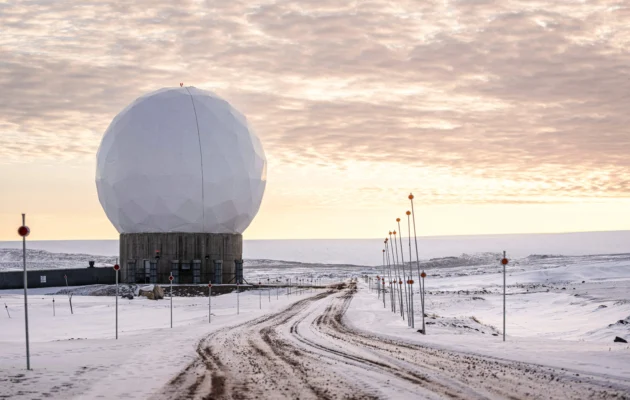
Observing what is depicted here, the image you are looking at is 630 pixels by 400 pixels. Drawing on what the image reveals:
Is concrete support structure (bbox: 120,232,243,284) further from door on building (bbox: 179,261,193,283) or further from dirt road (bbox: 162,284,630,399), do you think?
dirt road (bbox: 162,284,630,399)

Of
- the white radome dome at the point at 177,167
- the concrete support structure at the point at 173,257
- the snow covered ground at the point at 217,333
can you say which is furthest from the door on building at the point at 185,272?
the snow covered ground at the point at 217,333

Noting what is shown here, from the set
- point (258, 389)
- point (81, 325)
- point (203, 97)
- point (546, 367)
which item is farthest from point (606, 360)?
point (203, 97)

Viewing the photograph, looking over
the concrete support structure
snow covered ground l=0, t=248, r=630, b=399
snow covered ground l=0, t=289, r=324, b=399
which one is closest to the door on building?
the concrete support structure

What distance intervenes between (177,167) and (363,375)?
164 feet

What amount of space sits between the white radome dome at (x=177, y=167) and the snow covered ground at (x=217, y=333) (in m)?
8.14

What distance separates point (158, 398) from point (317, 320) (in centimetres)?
2384

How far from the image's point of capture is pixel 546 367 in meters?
17.1

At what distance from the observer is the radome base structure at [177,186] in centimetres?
6450

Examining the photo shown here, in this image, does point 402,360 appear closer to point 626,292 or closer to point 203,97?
point 626,292

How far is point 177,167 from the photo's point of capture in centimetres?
6419

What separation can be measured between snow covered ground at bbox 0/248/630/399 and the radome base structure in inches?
233

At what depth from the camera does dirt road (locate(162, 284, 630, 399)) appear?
45.3 ft

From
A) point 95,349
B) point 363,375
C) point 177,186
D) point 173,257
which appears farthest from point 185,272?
point 363,375

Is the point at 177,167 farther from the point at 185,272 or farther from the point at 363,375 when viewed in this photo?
the point at 363,375
